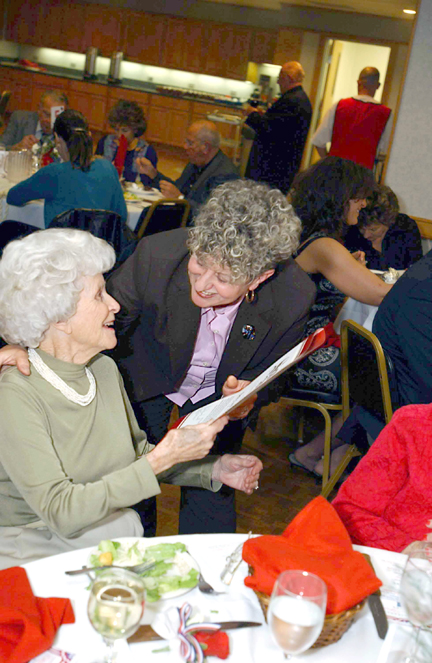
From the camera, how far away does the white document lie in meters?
1.45

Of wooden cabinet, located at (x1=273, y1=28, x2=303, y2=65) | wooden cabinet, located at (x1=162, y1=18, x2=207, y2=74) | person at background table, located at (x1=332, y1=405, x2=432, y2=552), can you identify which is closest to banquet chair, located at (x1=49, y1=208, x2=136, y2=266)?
person at background table, located at (x1=332, y1=405, x2=432, y2=552)

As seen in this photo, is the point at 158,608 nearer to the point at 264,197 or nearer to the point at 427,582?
the point at 427,582

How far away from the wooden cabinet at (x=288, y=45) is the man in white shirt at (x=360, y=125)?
4.51m

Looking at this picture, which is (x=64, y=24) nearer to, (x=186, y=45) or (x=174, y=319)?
(x=186, y=45)

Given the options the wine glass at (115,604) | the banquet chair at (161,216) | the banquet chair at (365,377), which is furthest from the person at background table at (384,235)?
the wine glass at (115,604)

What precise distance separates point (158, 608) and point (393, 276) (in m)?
2.86

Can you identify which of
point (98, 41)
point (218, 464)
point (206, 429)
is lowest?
point (218, 464)

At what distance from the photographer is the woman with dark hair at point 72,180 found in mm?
4102

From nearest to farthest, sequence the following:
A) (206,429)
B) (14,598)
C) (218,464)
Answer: (14,598)
(206,429)
(218,464)

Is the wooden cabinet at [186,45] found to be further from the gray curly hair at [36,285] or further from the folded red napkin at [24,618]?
the folded red napkin at [24,618]

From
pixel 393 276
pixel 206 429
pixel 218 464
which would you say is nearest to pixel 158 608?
pixel 206 429

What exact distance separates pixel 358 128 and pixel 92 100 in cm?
793

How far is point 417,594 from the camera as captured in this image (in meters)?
1.06

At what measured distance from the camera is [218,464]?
185cm
